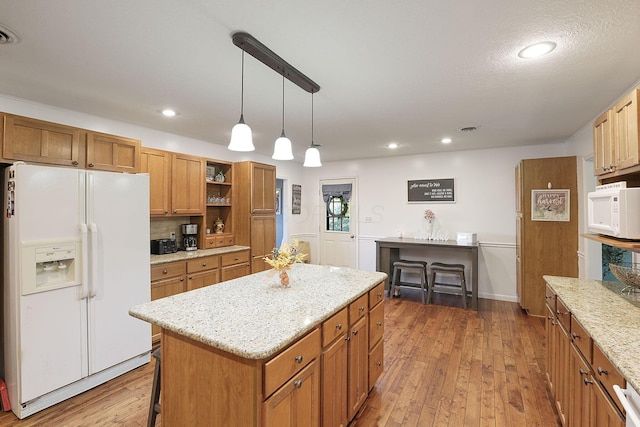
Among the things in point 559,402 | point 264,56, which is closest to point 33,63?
point 264,56

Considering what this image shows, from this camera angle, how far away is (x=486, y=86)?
2.35 metres

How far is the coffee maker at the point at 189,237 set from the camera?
3927 millimetres

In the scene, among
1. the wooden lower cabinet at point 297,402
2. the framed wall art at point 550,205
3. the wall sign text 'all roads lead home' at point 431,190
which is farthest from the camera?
the wall sign text 'all roads lead home' at point 431,190

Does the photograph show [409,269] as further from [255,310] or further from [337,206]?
[255,310]

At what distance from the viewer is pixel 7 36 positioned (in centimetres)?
168

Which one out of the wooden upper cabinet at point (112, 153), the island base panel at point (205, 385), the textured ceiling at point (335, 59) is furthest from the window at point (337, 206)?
the island base panel at point (205, 385)

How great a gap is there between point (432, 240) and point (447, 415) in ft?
10.3

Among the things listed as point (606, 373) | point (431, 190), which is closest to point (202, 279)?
point (606, 373)

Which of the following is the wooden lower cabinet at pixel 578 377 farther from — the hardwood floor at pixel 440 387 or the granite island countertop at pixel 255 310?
the granite island countertop at pixel 255 310

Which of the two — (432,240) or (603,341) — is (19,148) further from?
(432,240)

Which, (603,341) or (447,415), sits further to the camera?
(447,415)

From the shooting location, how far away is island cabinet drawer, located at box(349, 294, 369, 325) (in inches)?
76.8

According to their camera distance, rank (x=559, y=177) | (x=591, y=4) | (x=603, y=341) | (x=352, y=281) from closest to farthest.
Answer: (x=603, y=341), (x=591, y=4), (x=352, y=281), (x=559, y=177)

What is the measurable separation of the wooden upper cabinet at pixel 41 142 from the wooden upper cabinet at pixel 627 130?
12.8 ft
